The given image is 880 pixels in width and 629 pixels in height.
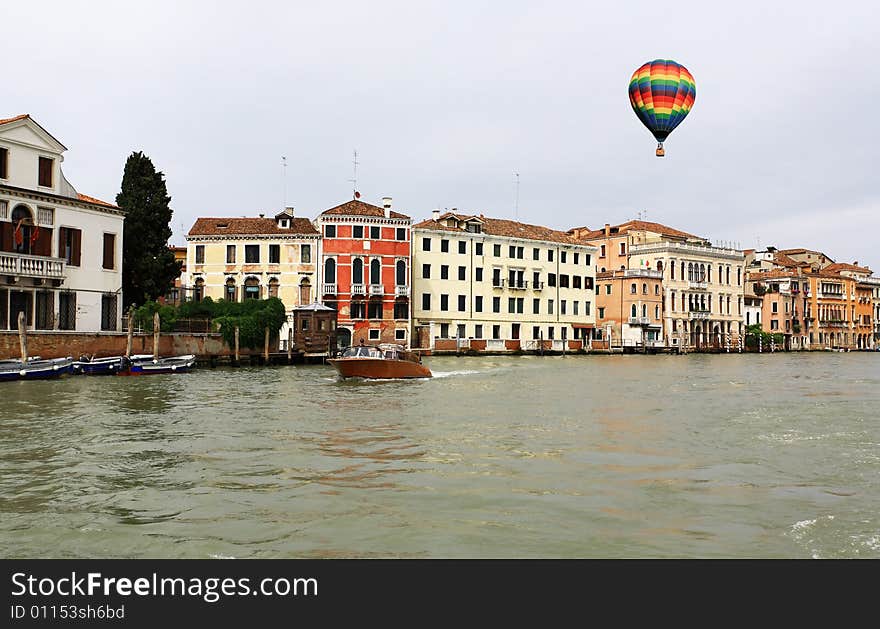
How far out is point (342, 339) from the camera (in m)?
45.8

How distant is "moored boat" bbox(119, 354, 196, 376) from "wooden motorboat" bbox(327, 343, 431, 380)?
6696mm

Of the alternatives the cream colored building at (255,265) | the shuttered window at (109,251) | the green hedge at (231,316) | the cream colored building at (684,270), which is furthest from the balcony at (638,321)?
the shuttered window at (109,251)

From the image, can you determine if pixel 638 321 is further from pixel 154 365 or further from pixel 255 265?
pixel 154 365

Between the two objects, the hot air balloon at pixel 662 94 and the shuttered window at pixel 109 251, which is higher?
the hot air balloon at pixel 662 94

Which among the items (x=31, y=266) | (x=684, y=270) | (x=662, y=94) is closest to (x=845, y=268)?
(x=684, y=270)

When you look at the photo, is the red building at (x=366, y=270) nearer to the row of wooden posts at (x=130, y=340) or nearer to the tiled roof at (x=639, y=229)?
the row of wooden posts at (x=130, y=340)

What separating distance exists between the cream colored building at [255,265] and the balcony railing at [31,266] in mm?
17261

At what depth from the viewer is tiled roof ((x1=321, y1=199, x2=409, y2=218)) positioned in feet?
149

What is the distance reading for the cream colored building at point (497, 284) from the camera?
50.2 meters

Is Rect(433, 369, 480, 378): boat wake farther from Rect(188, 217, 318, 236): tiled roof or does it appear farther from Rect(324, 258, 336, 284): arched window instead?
Rect(188, 217, 318, 236): tiled roof

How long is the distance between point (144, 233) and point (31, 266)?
859 centimetres

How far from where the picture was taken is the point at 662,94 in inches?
1177

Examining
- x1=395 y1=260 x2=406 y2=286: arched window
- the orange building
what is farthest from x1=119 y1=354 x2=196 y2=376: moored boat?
the orange building
